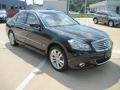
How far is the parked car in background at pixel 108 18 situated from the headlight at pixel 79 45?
51.8ft

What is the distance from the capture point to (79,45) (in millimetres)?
5863

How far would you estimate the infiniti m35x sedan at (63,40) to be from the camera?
5848mm

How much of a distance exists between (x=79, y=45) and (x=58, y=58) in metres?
0.81

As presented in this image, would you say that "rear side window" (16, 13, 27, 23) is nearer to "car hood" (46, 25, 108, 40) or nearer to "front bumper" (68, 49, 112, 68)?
"car hood" (46, 25, 108, 40)

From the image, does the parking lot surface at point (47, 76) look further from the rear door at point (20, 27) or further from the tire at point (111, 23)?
the tire at point (111, 23)

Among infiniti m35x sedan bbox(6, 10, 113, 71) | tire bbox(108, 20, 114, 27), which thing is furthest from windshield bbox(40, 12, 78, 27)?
tire bbox(108, 20, 114, 27)

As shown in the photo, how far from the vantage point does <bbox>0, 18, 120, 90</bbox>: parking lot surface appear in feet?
17.8

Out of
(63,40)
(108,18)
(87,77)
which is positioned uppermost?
(108,18)

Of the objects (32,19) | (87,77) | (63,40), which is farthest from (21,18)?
(87,77)

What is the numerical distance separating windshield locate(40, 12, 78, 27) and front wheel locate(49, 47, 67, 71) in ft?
3.35

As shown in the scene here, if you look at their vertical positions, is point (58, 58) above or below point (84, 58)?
below

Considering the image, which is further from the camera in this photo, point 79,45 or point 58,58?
point 58,58

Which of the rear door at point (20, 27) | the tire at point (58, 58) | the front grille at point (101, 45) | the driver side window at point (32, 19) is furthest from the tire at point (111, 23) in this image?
the tire at point (58, 58)

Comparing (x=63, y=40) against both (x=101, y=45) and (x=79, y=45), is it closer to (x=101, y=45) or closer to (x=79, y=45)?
(x=79, y=45)
